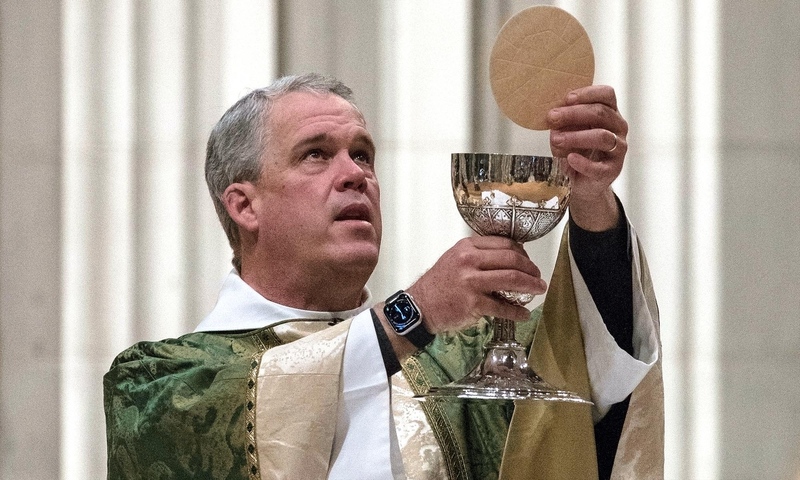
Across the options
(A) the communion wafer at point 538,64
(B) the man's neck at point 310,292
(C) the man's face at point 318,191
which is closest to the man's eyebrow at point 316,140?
(C) the man's face at point 318,191

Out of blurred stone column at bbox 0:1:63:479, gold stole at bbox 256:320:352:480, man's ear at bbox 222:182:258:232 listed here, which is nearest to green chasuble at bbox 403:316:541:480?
gold stole at bbox 256:320:352:480

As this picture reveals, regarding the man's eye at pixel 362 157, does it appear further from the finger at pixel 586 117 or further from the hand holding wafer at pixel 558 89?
the finger at pixel 586 117

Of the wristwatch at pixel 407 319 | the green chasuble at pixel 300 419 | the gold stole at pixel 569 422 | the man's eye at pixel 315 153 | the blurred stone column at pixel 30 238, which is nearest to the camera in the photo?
the wristwatch at pixel 407 319

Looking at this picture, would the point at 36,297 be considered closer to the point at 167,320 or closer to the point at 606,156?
the point at 167,320

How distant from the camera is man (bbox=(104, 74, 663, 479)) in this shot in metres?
2.48

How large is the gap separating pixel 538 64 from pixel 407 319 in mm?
542

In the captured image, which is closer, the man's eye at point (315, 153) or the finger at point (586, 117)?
the finger at point (586, 117)

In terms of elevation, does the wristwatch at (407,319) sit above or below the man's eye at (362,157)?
below

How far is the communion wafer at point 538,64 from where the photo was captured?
2.54m

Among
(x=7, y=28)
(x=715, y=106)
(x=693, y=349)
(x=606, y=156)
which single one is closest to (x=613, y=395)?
(x=606, y=156)

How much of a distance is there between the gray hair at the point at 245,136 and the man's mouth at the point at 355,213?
10.5 inches

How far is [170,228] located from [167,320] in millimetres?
313

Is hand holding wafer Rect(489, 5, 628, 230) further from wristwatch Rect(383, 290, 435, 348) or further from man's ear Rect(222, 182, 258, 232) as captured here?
man's ear Rect(222, 182, 258, 232)

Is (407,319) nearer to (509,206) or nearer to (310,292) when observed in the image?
(509,206)
